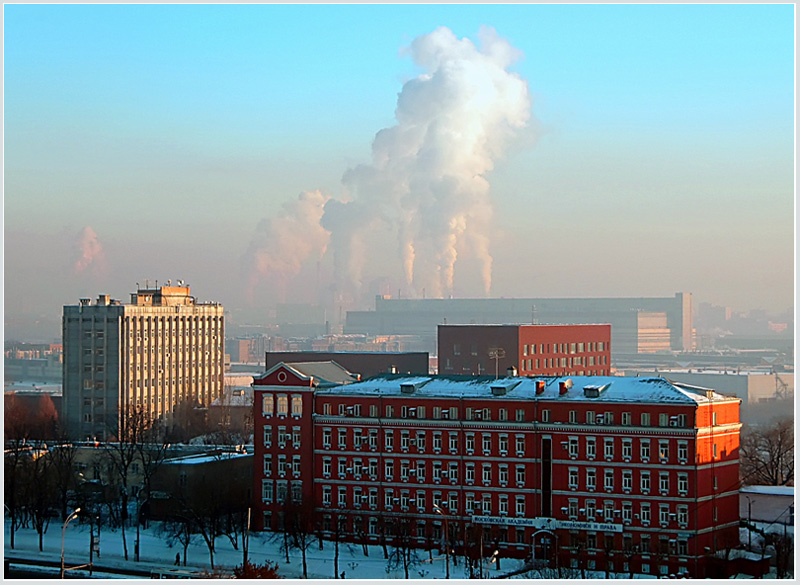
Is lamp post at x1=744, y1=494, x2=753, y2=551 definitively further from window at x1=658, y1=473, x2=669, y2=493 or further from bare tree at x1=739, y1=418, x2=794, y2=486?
bare tree at x1=739, y1=418, x2=794, y2=486

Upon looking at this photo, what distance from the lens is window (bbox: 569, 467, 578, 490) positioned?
37688mm

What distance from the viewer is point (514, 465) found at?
38531mm

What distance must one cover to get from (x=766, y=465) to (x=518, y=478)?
17.9 m

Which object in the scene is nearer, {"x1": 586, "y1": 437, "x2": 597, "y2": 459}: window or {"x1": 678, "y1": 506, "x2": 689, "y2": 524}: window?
{"x1": 678, "y1": 506, "x2": 689, "y2": 524}: window

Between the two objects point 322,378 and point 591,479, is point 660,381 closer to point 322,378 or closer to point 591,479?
point 591,479

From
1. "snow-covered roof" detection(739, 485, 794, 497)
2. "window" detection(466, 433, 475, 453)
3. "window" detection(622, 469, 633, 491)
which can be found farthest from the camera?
"snow-covered roof" detection(739, 485, 794, 497)

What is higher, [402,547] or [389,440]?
[389,440]

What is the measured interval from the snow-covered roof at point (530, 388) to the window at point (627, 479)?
206 cm

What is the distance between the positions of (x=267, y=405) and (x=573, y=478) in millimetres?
10636

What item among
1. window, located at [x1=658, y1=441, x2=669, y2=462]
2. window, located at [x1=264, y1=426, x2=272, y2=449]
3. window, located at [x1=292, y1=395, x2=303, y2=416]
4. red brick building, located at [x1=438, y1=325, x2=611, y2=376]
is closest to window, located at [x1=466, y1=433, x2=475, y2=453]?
window, located at [x1=658, y1=441, x2=669, y2=462]

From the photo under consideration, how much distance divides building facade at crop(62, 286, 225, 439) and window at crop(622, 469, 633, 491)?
35871 mm

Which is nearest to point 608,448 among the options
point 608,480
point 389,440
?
point 608,480

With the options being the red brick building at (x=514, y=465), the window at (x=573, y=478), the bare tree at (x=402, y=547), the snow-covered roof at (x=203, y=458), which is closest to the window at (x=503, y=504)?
the red brick building at (x=514, y=465)

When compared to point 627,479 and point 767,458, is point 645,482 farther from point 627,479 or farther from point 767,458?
point 767,458
